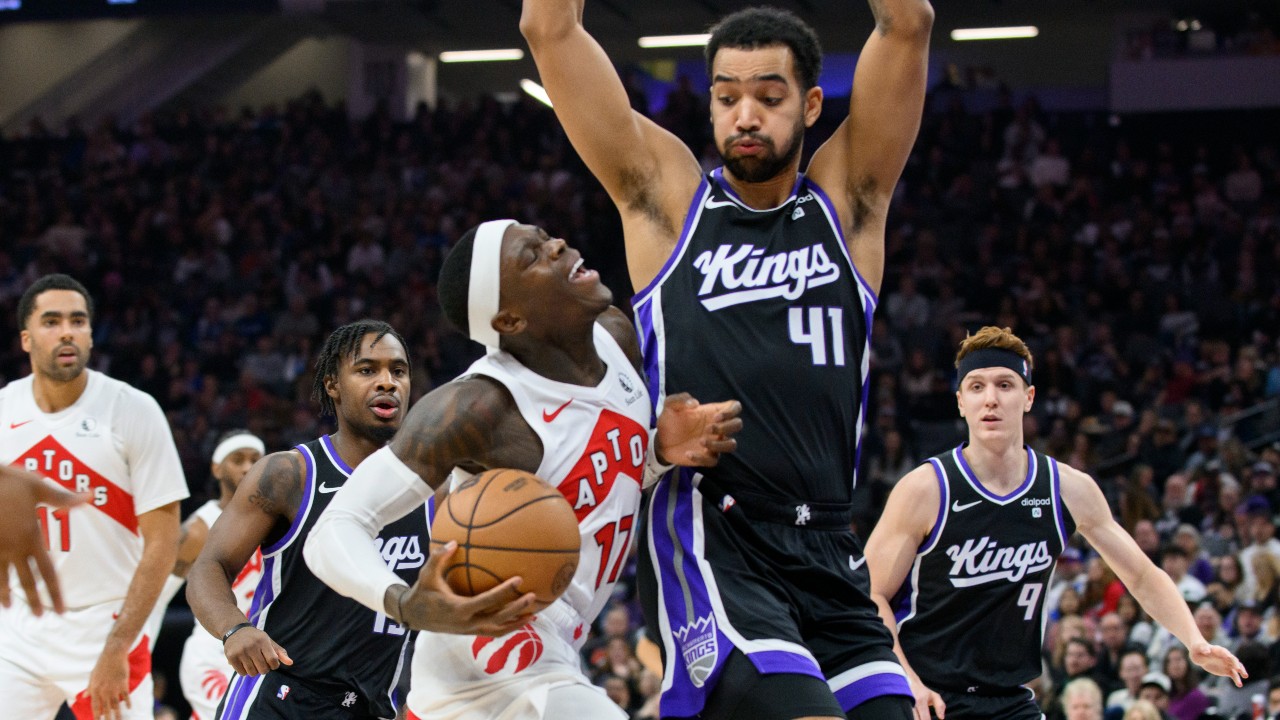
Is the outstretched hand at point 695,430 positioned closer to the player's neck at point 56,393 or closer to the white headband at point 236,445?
the player's neck at point 56,393

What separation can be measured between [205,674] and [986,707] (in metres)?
4.44

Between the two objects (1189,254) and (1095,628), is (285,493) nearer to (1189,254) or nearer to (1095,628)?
(1095,628)

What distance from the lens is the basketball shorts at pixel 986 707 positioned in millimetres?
5910

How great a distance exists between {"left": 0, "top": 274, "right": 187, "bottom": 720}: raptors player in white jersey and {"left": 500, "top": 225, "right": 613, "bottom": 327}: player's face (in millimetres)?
3503

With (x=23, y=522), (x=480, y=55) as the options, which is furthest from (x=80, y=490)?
(x=480, y=55)

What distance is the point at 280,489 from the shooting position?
16.8 ft

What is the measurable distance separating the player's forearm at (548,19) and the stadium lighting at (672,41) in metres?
21.7

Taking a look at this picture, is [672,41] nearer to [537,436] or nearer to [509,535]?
[537,436]

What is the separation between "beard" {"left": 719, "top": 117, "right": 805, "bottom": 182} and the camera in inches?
161

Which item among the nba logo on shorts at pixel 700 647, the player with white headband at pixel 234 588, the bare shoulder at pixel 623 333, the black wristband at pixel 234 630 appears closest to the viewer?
the nba logo on shorts at pixel 700 647

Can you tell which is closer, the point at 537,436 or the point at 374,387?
the point at 537,436

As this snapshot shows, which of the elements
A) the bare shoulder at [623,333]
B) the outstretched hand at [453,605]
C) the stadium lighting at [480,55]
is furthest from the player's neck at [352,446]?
the stadium lighting at [480,55]

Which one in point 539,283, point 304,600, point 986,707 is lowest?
point 986,707

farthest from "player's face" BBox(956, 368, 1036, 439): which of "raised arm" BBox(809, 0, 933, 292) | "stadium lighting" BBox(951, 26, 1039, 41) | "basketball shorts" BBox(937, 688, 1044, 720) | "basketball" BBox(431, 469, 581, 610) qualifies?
"stadium lighting" BBox(951, 26, 1039, 41)
